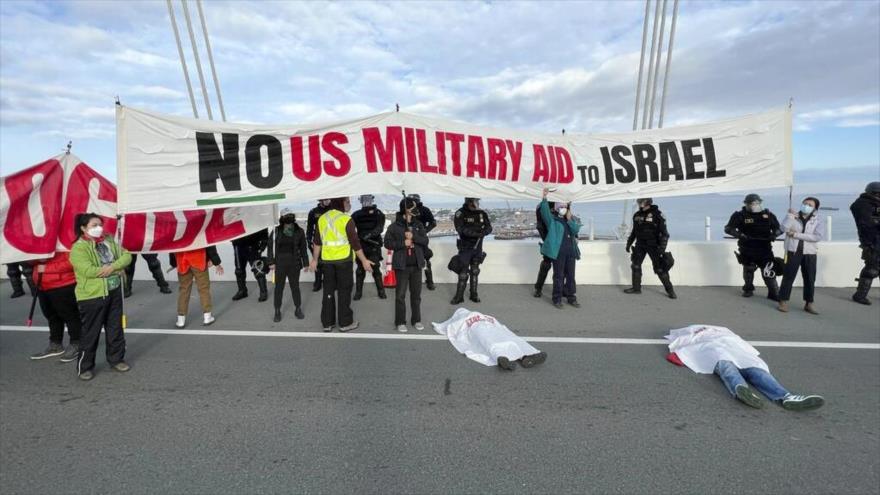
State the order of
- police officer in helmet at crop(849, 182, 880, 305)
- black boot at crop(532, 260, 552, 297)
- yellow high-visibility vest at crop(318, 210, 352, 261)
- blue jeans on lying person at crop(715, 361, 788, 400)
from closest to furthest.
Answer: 1. blue jeans on lying person at crop(715, 361, 788, 400)
2. yellow high-visibility vest at crop(318, 210, 352, 261)
3. police officer in helmet at crop(849, 182, 880, 305)
4. black boot at crop(532, 260, 552, 297)

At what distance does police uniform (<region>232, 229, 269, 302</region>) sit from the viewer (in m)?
7.92

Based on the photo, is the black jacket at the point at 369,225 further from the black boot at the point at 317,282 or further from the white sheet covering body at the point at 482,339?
the white sheet covering body at the point at 482,339

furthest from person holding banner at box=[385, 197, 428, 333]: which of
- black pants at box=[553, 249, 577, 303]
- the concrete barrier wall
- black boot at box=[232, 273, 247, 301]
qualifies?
black boot at box=[232, 273, 247, 301]

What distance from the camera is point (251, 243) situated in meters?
8.00

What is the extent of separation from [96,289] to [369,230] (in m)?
4.14

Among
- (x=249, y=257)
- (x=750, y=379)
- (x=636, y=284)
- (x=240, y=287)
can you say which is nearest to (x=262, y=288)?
(x=240, y=287)

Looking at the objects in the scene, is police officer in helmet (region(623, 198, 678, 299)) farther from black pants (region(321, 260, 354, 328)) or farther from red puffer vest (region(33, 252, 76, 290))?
red puffer vest (region(33, 252, 76, 290))

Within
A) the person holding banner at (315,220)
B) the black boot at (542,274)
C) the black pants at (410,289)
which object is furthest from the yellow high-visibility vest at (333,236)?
the black boot at (542,274)

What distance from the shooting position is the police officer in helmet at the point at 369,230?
25.9ft

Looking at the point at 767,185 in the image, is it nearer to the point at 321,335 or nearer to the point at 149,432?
the point at 321,335

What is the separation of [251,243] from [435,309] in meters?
3.56

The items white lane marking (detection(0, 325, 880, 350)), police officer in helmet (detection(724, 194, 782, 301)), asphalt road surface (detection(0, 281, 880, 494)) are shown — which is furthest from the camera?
police officer in helmet (detection(724, 194, 782, 301))

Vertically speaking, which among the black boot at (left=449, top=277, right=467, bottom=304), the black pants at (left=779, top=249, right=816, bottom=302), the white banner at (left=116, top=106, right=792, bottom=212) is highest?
the white banner at (left=116, top=106, right=792, bottom=212)

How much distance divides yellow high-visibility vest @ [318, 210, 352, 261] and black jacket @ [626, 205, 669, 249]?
5.03 meters
